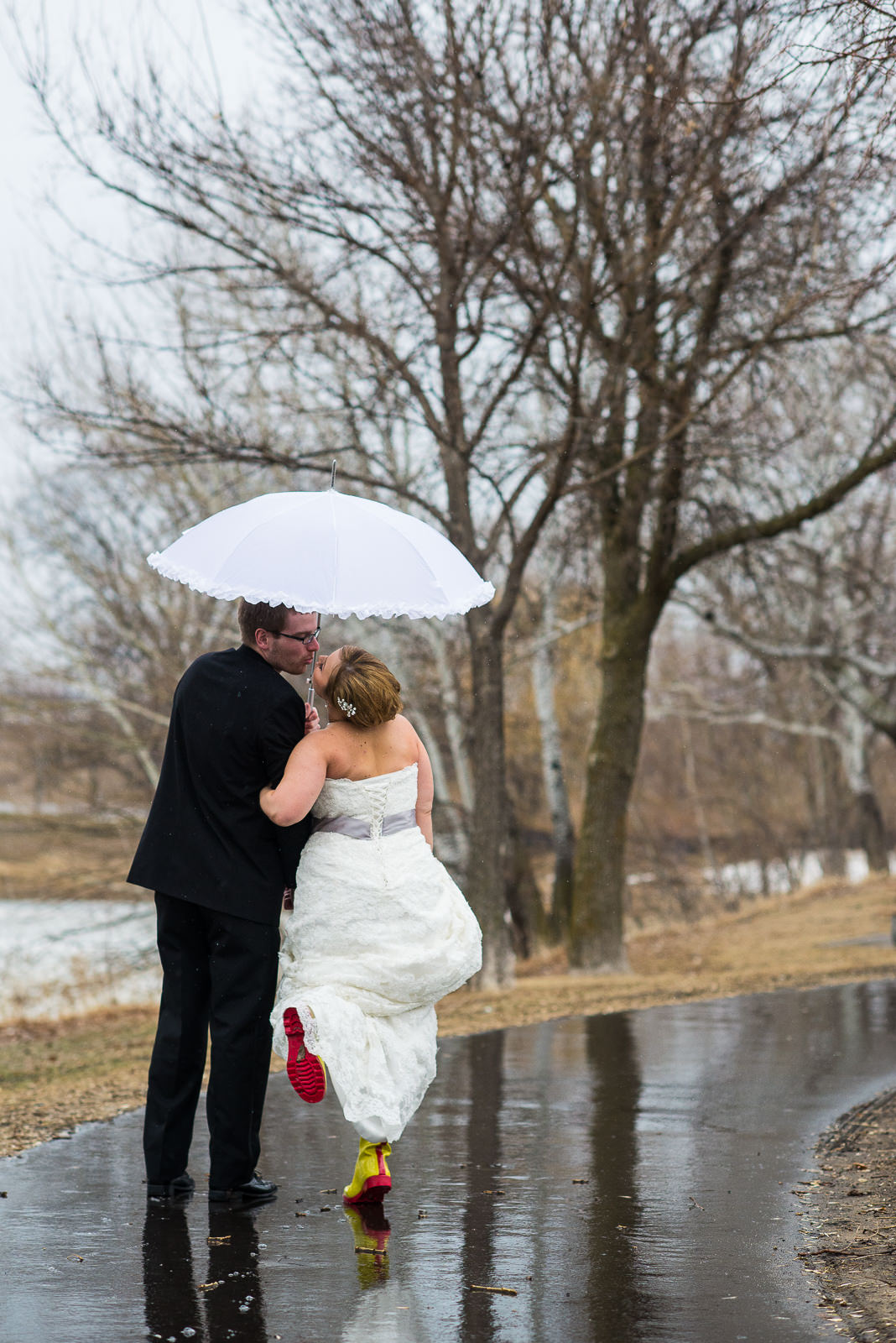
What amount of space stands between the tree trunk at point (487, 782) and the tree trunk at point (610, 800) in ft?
7.67

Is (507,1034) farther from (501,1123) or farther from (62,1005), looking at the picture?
(62,1005)

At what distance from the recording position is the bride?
15.1 feet

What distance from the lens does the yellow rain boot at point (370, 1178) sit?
4.73 meters

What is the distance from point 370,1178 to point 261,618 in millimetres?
1900

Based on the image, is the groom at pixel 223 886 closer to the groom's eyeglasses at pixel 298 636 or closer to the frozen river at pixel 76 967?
the groom's eyeglasses at pixel 298 636

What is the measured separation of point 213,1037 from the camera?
4.75 metres

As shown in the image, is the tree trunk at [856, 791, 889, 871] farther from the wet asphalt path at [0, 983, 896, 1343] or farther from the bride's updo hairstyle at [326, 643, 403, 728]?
the bride's updo hairstyle at [326, 643, 403, 728]

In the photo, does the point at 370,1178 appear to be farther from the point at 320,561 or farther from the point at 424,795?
the point at 320,561

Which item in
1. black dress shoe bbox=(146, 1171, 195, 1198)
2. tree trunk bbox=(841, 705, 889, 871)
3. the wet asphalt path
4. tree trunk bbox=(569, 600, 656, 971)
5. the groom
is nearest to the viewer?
the wet asphalt path

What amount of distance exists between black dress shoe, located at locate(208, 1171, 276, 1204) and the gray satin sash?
1206 mm

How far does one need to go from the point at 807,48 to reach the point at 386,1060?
13.0ft

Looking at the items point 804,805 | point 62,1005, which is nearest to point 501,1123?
point 62,1005

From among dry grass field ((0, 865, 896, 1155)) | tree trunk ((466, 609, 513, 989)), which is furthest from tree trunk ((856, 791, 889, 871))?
tree trunk ((466, 609, 513, 989))

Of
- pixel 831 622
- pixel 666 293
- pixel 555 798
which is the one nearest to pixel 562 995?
pixel 666 293
